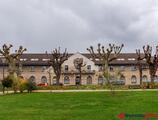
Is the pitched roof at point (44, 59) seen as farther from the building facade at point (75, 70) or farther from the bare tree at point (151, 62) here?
the bare tree at point (151, 62)

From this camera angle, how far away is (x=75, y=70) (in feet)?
415

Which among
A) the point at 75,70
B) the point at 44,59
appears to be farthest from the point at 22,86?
the point at 44,59

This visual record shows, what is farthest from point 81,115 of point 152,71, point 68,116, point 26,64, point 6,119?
point 26,64

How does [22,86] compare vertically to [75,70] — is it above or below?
below

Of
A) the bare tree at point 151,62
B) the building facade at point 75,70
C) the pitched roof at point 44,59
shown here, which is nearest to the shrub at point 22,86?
the bare tree at point 151,62

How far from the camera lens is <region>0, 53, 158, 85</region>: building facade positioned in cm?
12631

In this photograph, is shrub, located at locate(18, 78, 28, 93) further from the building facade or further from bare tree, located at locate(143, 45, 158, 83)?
the building facade

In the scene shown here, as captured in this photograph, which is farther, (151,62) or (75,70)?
(75,70)

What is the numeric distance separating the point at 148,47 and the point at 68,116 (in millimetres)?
Answer: 64211

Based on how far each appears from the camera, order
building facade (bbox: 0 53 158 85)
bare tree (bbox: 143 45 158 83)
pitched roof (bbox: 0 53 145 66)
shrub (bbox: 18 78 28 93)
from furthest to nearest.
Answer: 1. pitched roof (bbox: 0 53 145 66)
2. building facade (bbox: 0 53 158 85)
3. bare tree (bbox: 143 45 158 83)
4. shrub (bbox: 18 78 28 93)

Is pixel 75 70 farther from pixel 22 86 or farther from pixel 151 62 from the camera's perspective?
pixel 22 86

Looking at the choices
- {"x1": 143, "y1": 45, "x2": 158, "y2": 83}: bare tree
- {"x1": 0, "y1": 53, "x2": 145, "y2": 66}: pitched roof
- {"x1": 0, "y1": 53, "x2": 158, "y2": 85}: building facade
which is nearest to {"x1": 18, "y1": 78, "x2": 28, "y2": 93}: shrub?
{"x1": 143, "y1": 45, "x2": 158, "y2": 83}: bare tree

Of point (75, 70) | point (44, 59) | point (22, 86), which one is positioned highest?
point (44, 59)

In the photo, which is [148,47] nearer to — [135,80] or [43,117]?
[135,80]
